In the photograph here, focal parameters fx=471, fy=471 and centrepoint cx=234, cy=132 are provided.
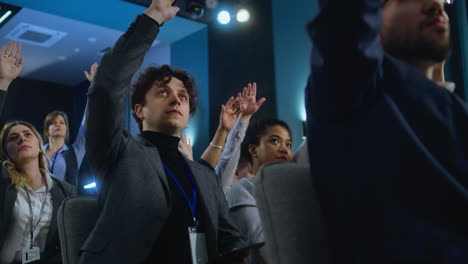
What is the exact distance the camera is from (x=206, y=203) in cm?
158

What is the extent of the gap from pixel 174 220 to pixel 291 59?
3912 millimetres

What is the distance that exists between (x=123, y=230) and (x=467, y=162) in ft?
2.95

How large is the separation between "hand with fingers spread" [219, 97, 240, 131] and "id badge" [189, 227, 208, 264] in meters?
1.05

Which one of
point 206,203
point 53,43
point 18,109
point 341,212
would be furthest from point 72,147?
point 18,109

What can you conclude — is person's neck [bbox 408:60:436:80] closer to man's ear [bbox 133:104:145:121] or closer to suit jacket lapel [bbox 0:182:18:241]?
man's ear [bbox 133:104:145:121]

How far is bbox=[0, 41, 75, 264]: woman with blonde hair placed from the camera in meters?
2.18

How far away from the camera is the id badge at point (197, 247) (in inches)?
54.9

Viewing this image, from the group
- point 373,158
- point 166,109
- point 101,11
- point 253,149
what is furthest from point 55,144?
point 373,158

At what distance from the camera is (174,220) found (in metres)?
1.45

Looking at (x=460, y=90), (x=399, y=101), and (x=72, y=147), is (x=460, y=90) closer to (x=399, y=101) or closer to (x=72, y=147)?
(x=72, y=147)

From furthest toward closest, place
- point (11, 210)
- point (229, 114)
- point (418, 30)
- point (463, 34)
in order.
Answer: point (463, 34), point (229, 114), point (11, 210), point (418, 30)

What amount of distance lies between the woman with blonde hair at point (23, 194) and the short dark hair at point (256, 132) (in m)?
0.99

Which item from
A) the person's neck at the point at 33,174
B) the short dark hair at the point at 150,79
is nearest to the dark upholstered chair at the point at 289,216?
the short dark hair at the point at 150,79

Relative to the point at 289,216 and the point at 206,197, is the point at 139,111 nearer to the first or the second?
the point at 206,197
